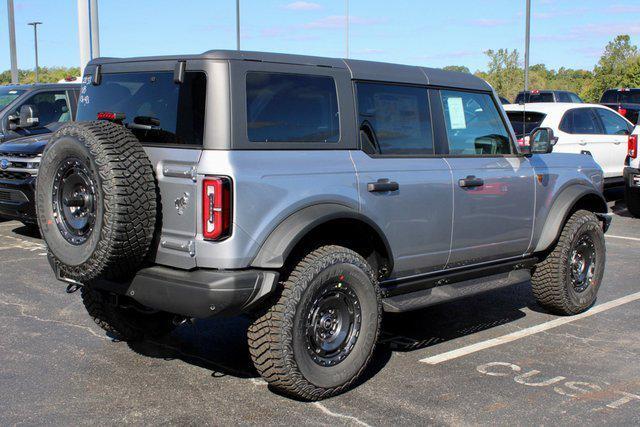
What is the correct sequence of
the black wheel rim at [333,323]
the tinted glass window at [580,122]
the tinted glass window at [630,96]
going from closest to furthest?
the black wheel rim at [333,323] < the tinted glass window at [580,122] < the tinted glass window at [630,96]

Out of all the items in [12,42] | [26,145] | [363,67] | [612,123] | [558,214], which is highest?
[12,42]

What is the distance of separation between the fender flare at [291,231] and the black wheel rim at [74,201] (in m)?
0.96

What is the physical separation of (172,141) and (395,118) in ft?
5.24

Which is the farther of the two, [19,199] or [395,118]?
[19,199]

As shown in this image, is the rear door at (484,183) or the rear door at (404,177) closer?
the rear door at (404,177)

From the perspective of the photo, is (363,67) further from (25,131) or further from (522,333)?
(25,131)

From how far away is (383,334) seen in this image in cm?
589

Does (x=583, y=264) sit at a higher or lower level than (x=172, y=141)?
lower

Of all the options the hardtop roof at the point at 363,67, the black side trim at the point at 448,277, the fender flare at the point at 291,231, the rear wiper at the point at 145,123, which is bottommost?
the black side trim at the point at 448,277

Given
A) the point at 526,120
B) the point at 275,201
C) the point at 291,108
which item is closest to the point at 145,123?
the point at 291,108

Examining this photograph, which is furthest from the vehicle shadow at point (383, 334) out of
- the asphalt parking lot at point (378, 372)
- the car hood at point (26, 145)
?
the car hood at point (26, 145)

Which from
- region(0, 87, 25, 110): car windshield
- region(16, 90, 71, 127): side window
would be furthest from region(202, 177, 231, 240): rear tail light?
region(0, 87, 25, 110): car windshield

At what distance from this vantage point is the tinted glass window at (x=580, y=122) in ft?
42.5

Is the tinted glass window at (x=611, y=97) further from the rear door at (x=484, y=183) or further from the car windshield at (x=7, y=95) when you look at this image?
the rear door at (x=484, y=183)
